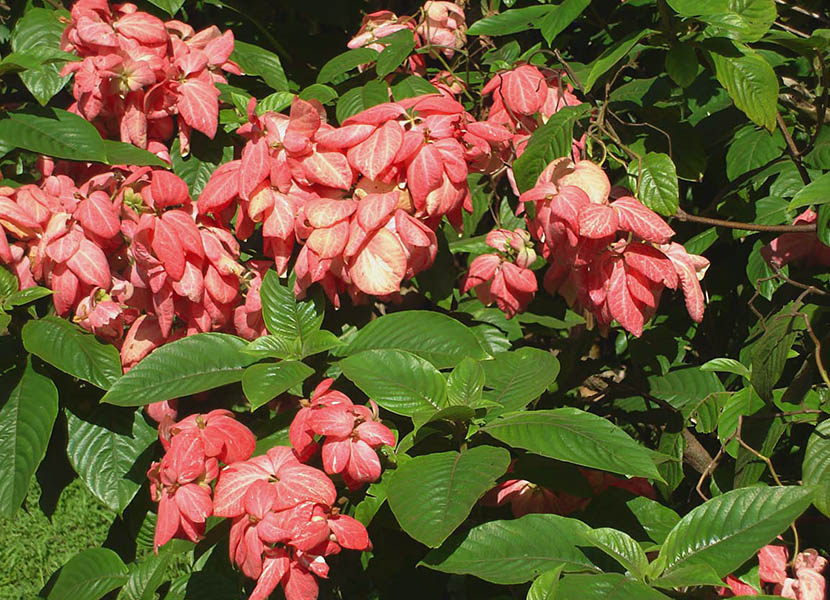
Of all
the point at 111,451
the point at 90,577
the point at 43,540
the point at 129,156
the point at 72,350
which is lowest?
the point at 43,540

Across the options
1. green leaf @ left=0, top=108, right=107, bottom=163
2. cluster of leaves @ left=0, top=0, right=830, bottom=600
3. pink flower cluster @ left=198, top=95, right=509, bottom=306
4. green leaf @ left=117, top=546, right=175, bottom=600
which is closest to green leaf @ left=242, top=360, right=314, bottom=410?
cluster of leaves @ left=0, top=0, right=830, bottom=600

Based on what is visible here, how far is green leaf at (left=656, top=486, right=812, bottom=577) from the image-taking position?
1.01m

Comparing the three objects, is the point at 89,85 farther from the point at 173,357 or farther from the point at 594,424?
the point at 594,424

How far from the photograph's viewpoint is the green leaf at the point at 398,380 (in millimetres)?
1204

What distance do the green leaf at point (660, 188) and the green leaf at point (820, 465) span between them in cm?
39

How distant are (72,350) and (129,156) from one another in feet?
1.15

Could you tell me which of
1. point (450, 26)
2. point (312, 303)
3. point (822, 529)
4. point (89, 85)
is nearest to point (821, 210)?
point (822, 529)

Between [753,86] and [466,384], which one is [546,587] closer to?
[466,384]

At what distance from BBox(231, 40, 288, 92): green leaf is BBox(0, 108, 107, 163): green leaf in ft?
1.34

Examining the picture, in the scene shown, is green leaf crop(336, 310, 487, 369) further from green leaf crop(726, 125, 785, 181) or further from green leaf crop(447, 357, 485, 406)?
green leaf crop(726, 125, 785, 181)

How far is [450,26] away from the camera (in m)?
2.04

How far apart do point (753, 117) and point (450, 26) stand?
91 cm

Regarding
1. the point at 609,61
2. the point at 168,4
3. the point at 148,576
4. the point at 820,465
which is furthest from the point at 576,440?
the point at 168,4

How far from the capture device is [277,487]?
111cm
